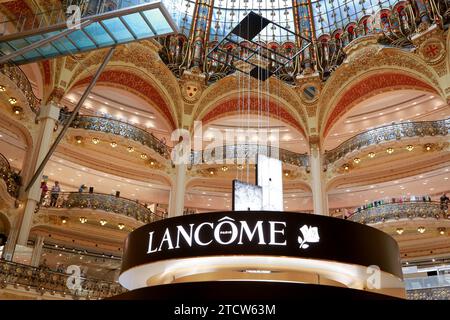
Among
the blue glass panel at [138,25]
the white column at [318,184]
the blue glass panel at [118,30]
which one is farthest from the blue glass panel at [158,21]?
the white column at [318,184]

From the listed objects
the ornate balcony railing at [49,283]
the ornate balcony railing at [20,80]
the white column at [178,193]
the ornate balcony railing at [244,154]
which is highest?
the ornate balcony railing at [244,154]

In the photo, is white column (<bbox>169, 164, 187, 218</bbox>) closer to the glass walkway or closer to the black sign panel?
the glass walkway

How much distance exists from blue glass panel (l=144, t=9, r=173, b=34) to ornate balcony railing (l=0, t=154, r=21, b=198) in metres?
7.80

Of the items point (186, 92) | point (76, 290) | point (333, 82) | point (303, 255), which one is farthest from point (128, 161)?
point (303, 255)

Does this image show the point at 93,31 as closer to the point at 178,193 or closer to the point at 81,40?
the point at 81,40

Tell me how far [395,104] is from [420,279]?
1092cm

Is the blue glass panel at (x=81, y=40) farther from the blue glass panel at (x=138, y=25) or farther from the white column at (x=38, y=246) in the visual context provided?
the white column at (x=38, y=246)

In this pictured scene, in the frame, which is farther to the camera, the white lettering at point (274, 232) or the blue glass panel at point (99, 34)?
the blue glass panel at point (99, 34)

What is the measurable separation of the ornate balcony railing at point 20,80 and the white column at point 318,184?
513 inches

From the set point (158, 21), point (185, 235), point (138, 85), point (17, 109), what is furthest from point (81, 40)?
point (138, 85)

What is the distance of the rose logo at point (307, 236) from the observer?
6.71 m

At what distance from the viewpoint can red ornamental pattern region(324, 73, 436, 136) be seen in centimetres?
2058

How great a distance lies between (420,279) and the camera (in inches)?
651

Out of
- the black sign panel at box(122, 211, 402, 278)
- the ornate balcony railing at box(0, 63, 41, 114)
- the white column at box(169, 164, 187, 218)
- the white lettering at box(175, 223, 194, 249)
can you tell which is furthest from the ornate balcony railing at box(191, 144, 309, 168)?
the white lettering at box(175, 223, 194, 249)
